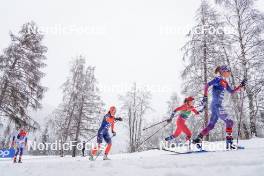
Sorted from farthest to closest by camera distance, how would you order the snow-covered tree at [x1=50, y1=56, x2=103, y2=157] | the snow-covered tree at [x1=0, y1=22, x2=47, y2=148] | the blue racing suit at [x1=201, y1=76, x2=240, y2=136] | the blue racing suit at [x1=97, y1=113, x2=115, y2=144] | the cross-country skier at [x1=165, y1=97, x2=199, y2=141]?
1. the snow-covered tree at [x1=50, y1=56, x2=103, y2=157]
2. the snow-covered tree at [x1=0, y1=22, x2=47, y2=148]
3. the blue racing suit at [x1=97, y1=113, x2=115, y2=144]
4. the cross-country skier at [x1=165, y1=97, x2=199, y2=141]
5. the blue racing suit at [x1=201, y1=76, x2=240, y2=136]

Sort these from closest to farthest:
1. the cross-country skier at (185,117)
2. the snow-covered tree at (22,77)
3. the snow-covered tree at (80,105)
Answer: the cross-country skier at (185,117)
the snow-covered tree at (22,77)
the snow-covered tree at (80,105)

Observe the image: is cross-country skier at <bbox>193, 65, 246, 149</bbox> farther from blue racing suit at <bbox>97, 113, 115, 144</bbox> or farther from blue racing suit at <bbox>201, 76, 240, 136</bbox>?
blue racing suit at <bbox>97, 113, 115, 144</bbox>

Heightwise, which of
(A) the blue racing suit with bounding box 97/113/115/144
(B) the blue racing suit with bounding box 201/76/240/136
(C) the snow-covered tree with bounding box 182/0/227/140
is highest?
(C) the snow-covered tree with bounding box 182/0/227/140

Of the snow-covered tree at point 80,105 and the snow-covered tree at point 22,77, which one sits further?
the snow-covered tree at point 80,105

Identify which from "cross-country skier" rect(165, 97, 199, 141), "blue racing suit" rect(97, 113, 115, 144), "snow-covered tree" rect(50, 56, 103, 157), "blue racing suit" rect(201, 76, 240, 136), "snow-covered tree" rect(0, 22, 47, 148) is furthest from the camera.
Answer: "snow-covered tree" rect(50, 56, 103, 157)

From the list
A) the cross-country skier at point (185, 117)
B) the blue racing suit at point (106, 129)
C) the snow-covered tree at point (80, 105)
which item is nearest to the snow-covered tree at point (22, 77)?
the snow-covered tree at point (80, 105)

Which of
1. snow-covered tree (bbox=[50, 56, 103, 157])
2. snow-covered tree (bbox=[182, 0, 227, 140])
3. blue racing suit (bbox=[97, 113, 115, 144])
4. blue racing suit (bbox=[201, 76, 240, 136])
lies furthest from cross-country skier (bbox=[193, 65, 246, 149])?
snow-covered tree (bbox=[50, 56, 103, 157])

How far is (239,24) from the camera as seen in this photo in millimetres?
16828

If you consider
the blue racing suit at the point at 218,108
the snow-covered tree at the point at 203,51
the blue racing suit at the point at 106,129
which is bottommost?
the blue racing suit at the point at 106,129

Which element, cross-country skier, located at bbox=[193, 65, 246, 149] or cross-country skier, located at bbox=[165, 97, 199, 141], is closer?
cross-country skier, located at bbox=[193, 65, 246, 149]

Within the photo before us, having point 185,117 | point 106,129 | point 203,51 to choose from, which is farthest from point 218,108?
point 203,51

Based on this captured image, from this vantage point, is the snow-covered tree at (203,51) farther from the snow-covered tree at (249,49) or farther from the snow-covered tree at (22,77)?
the snow-covered tree at (22,77)

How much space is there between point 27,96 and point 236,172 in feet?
57.0

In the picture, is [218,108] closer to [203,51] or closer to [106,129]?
[106,129]
